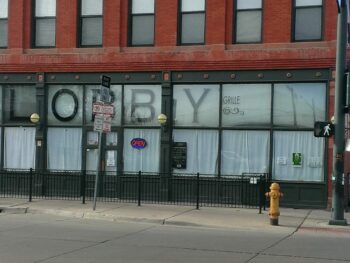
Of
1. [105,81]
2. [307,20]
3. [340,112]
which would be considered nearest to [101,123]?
[105,81]

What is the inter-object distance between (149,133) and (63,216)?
503 centimetres

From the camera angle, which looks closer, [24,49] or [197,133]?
[197,133]

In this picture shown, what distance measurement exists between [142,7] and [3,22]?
5694 mm

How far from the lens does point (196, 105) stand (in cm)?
1880

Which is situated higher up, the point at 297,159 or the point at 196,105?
the point at 196,105

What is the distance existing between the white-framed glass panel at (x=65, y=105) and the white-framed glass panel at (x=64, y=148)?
13.3 inches

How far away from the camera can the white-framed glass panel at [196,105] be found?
61.2ft

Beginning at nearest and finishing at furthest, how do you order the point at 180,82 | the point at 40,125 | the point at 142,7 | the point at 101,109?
the point at 101,109 → the point at 180,82 → the point at 142,7 → the point at 40,125

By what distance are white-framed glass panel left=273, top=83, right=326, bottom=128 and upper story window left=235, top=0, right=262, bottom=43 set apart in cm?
194

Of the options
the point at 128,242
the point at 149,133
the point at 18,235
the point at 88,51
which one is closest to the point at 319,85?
the point at 149,133

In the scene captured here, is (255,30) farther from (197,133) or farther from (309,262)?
(309,262)

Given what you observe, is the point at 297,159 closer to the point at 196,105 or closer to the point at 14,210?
the point at 196,105

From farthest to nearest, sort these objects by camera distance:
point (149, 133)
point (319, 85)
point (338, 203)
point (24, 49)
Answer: point (24, 49) → point (149, 133) → point (319, 85) → point (338, 203)

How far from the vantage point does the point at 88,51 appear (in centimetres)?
1983
